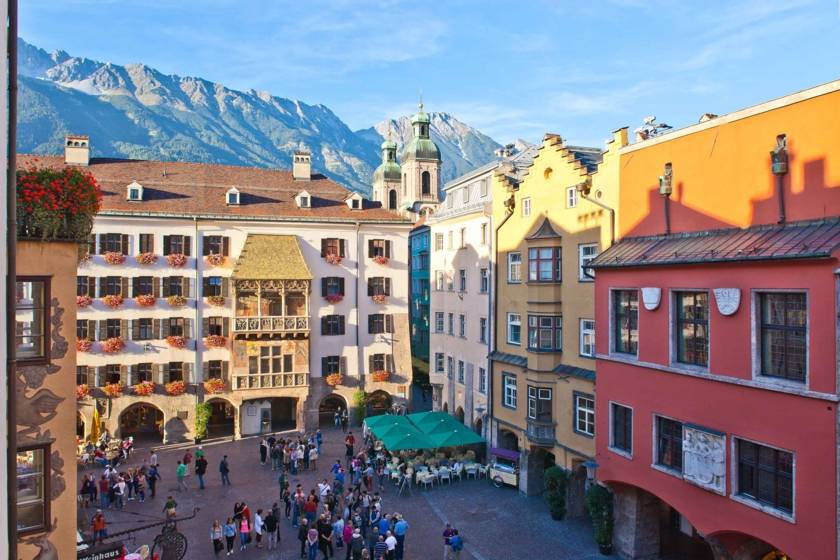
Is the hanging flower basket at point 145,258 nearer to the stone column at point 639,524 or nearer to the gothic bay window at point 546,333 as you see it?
the gothic bay window at point 546,333

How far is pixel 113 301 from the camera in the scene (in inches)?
1559

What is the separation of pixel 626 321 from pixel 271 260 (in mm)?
27032

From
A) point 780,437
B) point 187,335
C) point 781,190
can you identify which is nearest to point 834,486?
point 780,437

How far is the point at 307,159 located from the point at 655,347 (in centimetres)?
3505

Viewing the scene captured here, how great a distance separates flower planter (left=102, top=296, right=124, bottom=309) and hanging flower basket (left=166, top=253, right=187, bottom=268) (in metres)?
3.77

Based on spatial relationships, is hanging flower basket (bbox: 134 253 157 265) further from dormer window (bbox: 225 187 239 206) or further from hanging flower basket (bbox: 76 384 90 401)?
hanging flower basket (bbox: 76 384 90 401)

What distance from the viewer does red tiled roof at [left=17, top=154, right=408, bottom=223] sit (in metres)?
41.8

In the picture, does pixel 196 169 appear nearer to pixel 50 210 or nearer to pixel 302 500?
pixel 302 500

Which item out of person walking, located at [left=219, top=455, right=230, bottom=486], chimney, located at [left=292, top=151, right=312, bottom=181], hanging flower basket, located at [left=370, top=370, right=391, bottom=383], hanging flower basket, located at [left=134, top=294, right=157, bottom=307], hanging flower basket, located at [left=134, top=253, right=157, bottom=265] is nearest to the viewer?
person walking, located at [left=219, top=455, right=230, bottom=486]

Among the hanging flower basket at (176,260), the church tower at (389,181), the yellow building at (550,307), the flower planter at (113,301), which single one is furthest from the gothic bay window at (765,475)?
the church tower at (389,181)

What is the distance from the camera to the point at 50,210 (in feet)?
41.7

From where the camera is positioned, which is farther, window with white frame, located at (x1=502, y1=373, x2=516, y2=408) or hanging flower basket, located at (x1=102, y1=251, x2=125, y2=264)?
hanging flower basket, located at (x1=102, y1=251, x2=125, y2=264)

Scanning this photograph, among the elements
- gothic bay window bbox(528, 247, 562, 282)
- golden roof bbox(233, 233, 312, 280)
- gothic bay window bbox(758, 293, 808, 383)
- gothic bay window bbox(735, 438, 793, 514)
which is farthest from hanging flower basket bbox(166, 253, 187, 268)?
gothic bay window bbox(758, 293, 808, 383)

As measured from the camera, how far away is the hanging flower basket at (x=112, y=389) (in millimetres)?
39469
